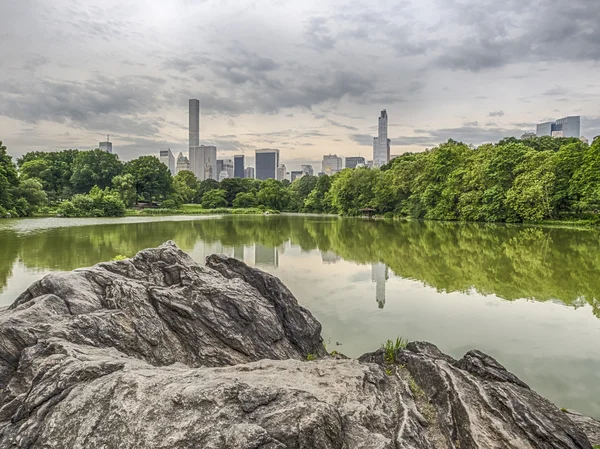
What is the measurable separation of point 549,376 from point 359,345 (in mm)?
3119

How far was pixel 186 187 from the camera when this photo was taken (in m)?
94.5

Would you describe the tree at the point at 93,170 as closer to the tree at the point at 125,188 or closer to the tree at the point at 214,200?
the tree at the point at 125,188

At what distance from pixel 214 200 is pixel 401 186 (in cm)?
4263

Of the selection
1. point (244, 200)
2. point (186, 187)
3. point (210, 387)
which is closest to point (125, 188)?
point (244, 200)

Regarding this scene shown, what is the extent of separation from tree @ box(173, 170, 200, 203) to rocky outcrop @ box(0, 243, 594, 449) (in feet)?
260

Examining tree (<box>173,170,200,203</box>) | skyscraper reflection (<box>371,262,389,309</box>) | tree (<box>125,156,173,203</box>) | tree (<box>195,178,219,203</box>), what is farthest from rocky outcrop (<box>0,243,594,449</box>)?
tree (<box>195,178,219,203</box>)

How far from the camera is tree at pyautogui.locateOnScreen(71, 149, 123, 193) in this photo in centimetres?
6725

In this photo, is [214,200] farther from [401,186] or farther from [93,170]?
[401,186]

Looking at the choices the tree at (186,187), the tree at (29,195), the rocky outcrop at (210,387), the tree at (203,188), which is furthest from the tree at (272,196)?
the rocky outcrop at (210,387)

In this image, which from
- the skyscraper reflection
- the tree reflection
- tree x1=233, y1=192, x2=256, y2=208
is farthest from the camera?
tree x1=233, y1=192, x2=256, y2=208

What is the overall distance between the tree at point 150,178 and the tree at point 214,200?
11836 mm

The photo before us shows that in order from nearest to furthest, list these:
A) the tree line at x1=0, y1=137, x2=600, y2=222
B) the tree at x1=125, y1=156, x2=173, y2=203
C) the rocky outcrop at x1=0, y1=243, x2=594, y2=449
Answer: the rocky outcrop at x1=0, y1=243, x2=594, y2=449 < the tree line at x1=0, y1=137, x2=600, y2=222 < the tree at x1=125, y1=156, x2=173, y2=203

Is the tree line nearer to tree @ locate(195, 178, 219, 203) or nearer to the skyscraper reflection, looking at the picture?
tree @ locate(195, 178, 219, 203)

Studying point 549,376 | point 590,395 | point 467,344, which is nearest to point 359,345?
point 467,344
